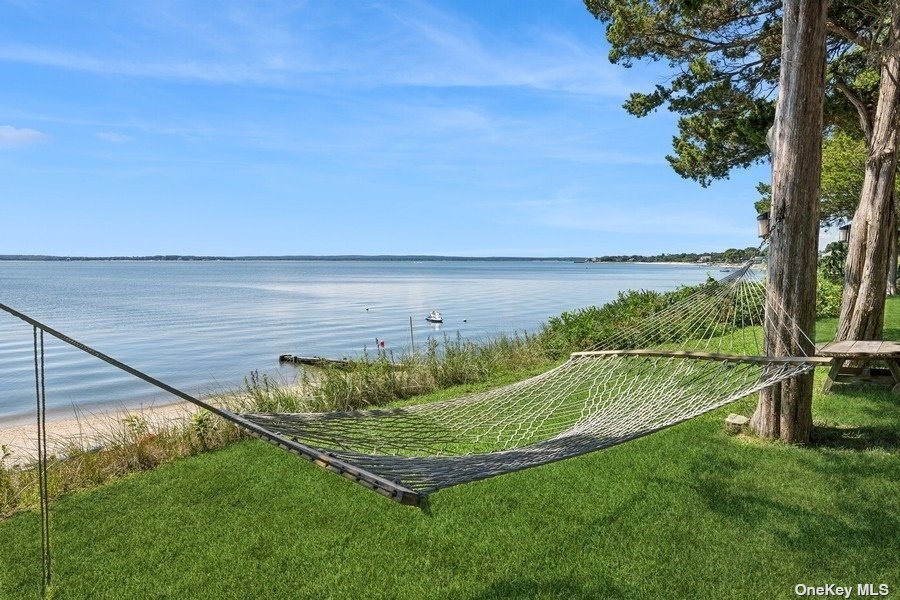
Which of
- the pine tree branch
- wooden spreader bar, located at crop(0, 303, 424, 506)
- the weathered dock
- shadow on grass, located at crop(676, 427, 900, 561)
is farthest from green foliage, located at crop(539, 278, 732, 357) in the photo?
wooden spreader bar, located at crop(0, 303, 424, 506)

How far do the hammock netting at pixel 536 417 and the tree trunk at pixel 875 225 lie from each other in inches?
89.8

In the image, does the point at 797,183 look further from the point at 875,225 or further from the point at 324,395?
the point at 324,395

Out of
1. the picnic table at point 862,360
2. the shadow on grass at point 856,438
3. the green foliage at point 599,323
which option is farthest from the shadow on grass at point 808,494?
the green foliage at point 599,323

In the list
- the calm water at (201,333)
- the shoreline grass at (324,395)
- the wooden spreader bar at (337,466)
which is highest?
the wooden spreader bar at (337,466)

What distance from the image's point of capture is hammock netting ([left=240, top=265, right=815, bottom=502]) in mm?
1999

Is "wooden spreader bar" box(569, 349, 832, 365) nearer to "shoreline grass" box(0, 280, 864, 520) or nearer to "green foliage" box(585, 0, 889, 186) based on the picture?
"shoreline grass" box(0, 280, 864, 520)

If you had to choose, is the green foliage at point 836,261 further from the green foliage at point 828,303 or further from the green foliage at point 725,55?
the green foliage at point 725,55

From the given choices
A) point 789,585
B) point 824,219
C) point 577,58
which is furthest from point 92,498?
point 824,219

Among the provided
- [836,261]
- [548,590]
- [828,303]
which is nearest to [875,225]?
[548,590]

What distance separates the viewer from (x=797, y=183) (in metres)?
3.45

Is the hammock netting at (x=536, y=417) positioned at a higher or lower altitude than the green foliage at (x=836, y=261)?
lower

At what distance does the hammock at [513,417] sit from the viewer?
72.1 inches
